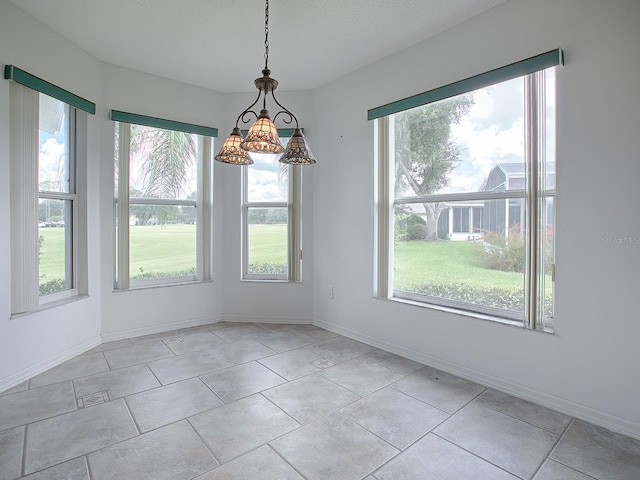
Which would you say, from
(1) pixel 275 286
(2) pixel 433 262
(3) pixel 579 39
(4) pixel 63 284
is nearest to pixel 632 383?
(2) pixel 433 262

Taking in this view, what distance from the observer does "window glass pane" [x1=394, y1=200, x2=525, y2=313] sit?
258cm

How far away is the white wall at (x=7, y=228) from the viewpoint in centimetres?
253

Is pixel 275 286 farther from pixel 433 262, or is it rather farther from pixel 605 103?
pixel 605 103

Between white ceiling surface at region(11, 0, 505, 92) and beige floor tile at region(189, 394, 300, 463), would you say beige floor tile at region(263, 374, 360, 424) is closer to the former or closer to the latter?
beige floor tile at region(189, 394, 300, 463)

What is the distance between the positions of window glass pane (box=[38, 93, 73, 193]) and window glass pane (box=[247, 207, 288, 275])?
189 cm

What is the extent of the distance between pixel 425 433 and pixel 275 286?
257 centimetres

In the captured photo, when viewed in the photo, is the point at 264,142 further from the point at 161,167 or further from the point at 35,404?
the point at 161,167

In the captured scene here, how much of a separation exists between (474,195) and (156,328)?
3553mm

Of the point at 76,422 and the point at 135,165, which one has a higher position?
the point at 135,165

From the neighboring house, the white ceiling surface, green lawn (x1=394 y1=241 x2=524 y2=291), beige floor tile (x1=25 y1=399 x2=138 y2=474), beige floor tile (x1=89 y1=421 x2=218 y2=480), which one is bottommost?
beige floor tile (x1=89 y1=421 x2=218 y2=480)

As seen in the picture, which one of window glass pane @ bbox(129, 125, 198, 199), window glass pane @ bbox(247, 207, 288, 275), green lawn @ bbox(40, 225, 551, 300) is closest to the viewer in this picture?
green lawn @ bbox(40, 225, 551, 300)

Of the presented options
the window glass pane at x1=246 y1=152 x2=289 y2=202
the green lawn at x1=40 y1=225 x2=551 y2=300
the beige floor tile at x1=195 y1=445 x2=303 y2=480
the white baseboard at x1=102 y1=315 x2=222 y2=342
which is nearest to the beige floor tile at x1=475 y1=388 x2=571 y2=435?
the green lawn at x1=40 y1=225 x2=551 y2=300

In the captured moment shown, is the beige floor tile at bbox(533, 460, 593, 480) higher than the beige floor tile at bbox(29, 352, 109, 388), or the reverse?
the beige floor tile at bbox(29, 352, 109, 388)

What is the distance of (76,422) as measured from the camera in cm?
209
